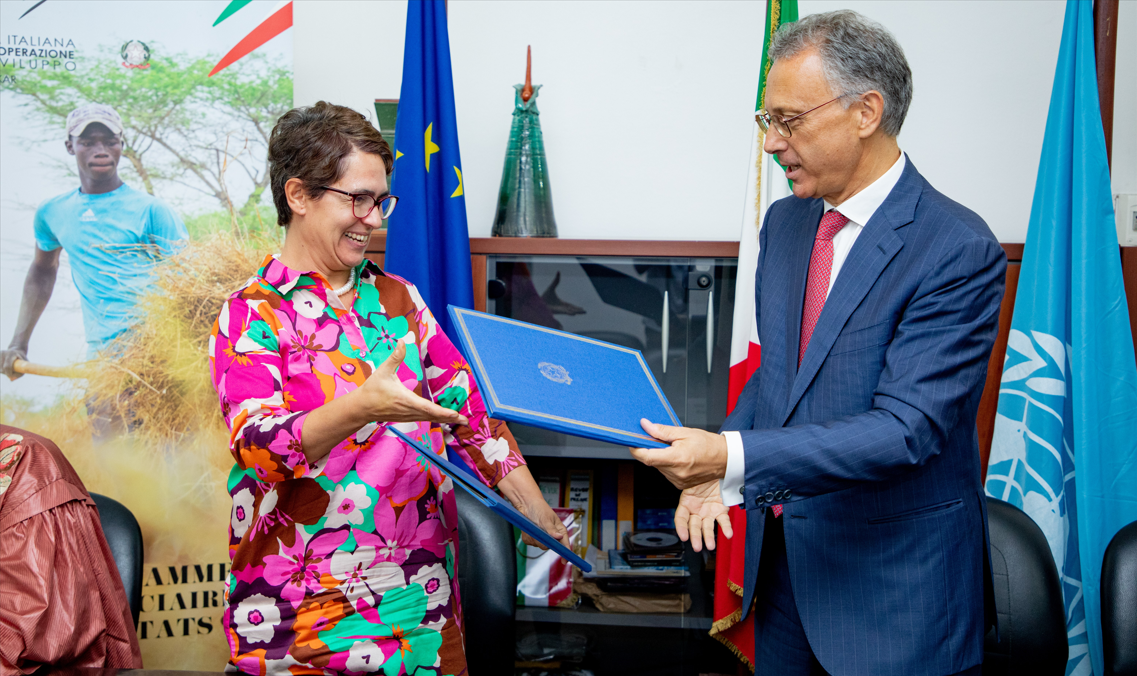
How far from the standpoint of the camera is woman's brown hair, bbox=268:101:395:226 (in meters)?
1.39

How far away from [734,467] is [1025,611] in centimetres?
82

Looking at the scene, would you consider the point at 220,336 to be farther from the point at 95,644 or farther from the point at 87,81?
the point at 87,81

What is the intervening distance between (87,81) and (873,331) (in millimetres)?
2292

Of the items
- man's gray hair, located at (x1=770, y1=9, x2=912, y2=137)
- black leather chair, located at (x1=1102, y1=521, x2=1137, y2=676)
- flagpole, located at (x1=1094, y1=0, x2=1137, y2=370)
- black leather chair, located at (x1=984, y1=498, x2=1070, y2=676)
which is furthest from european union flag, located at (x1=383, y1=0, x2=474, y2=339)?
flagpole, located at (x1=1094, y1=0, x2=1137, y2=370)

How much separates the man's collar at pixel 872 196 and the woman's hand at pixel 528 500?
0.74 metres

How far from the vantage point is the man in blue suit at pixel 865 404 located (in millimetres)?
1188

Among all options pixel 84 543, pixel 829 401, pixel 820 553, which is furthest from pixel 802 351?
pixel 84 543

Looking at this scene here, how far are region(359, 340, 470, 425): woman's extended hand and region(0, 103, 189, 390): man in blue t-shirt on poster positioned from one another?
5.13ft

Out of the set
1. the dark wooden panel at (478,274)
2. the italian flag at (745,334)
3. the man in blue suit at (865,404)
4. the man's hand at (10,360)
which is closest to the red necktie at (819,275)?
the man in blue suit at (865,404)

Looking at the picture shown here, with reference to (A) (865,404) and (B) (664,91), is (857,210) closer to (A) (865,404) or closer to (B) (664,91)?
(A) (865,404)

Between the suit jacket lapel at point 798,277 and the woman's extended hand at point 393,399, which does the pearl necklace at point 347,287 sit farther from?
the suit jacket lapel at point 798,277

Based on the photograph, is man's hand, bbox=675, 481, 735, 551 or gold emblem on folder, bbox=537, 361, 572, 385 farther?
man's hand, bbox=675, 481, 735, 551

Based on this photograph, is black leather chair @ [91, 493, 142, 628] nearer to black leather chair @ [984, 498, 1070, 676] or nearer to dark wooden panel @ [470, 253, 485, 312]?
dark wooden panel @ [470, 253, 485, 312]

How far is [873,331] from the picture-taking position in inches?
48.9
